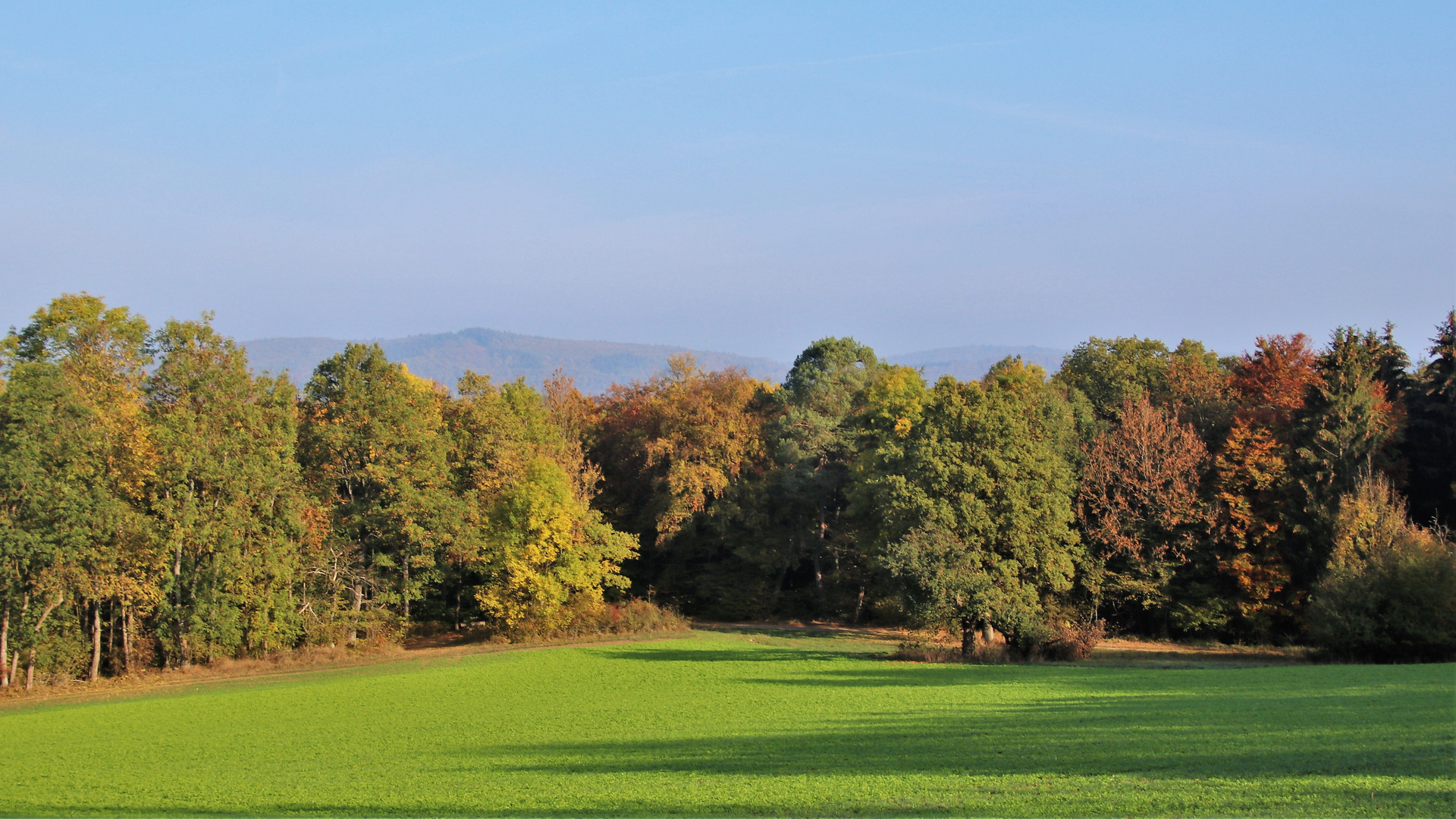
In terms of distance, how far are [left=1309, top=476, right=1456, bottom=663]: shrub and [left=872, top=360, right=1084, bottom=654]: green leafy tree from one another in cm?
952

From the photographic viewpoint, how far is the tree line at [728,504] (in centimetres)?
3703

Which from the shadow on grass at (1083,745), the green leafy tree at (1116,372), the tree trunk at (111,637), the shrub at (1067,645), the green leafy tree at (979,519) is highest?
the green leafy tree at (1116,372)

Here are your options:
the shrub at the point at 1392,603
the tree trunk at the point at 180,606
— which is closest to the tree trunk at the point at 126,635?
the tree trunk at the point at 180,606

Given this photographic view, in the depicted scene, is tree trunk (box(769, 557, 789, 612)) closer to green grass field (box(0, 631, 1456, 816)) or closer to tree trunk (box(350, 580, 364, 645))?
tree trunk (box(350, 580, 364, 645))

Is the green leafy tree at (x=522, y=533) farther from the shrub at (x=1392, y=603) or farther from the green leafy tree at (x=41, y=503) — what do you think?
the shrub at (x=1392, y=603)

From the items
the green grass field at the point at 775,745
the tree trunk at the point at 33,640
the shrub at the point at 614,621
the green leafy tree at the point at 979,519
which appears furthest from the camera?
the shrub at the point at 614,621

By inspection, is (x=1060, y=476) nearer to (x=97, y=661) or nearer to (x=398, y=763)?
(x=398, y=763)

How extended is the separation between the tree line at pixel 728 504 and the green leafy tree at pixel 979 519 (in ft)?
0.43

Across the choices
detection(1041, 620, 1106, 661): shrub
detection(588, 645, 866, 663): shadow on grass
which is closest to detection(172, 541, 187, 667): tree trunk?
detection(588, 645, 866, 663): shadow on grass

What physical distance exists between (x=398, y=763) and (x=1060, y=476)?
30.9 metres

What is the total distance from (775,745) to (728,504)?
39.6m

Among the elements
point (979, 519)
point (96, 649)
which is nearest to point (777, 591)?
point (979, 519)

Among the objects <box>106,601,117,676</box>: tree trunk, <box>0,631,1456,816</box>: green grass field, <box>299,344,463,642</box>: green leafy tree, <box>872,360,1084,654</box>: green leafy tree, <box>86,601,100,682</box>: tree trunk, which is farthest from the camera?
<box>299,344,463,642</box>: green leafy tree

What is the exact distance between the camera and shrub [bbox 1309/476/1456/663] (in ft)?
112
